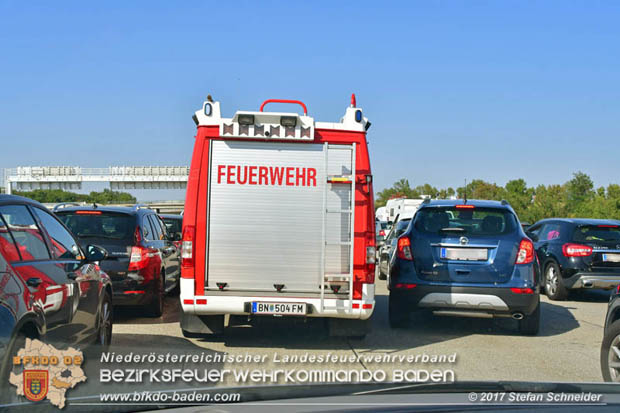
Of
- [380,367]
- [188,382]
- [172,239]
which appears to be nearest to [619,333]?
[380,367]

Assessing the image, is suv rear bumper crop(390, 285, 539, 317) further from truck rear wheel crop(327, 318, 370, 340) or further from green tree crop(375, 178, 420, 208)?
green tree crop(375, 178, 420, 208)

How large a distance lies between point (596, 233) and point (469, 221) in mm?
5576

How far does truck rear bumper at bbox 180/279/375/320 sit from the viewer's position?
7961mm

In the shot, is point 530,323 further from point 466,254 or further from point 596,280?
point 596,280

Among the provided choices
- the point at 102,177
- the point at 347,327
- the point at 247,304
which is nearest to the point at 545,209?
the point at 102,177

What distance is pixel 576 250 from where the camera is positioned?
1402 cm

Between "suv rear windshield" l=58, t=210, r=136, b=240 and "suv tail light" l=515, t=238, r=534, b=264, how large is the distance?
5.63 metres

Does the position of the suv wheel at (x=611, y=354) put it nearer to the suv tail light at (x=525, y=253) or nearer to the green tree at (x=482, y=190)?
the suv tail light at (x=525, y=253)

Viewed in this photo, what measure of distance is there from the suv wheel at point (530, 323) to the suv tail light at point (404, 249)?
1801 mm

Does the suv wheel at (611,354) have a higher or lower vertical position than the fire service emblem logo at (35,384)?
lower

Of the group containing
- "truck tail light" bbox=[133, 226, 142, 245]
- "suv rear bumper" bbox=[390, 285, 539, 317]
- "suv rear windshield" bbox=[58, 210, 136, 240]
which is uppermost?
"suv rear windshield" bbox=[58, 210, 136, 240]

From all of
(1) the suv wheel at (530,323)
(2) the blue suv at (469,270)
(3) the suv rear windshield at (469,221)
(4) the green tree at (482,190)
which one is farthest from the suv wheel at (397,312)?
(4) the green tree at (482,190)

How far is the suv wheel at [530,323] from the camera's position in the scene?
9535 mm

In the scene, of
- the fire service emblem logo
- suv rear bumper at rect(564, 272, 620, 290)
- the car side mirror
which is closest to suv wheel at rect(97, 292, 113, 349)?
the car side mirror
